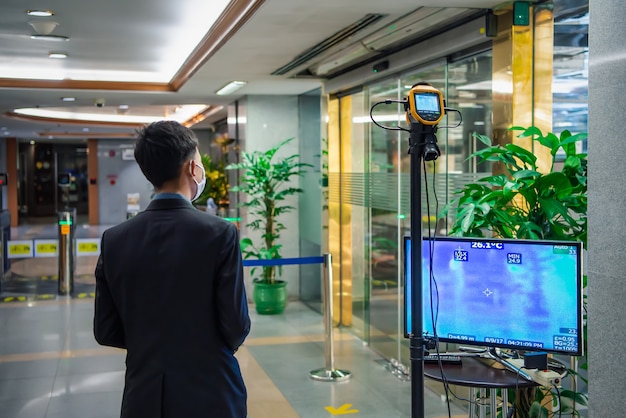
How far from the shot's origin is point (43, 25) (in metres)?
5.96

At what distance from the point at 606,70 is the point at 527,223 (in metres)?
0.89

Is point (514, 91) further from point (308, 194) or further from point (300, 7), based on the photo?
point (308, 194)

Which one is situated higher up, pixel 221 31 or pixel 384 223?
pixel 221 31

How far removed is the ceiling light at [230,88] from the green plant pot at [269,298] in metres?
2.29

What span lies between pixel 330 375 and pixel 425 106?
3811 millimetres

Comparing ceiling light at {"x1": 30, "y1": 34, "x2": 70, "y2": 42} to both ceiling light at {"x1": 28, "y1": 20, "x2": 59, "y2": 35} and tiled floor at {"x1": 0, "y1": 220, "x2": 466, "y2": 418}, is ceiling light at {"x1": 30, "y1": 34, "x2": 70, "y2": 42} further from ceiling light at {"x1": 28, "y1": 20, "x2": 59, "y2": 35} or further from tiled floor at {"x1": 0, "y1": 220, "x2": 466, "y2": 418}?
tiled floor at {"x1": 0, "y1": 220, "x2": 466, "y2": 418}

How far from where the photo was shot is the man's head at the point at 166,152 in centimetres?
208

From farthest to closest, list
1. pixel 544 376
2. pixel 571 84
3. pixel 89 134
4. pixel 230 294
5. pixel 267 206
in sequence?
pixel 89 134 → pixel 267 206 → pixel 571 84 → pixel 544 376 → pixel 230 294

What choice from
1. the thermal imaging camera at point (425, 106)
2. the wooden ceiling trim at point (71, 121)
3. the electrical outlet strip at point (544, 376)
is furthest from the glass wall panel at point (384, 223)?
the wooden ceiling trim at point (71, 121)

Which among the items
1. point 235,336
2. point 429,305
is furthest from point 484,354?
point 235,336

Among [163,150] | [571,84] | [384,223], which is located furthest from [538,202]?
[384,223]

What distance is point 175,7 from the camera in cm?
559

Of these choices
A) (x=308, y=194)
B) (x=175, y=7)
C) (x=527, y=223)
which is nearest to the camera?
(x=527, y=223)

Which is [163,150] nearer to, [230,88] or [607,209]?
[607,209]
